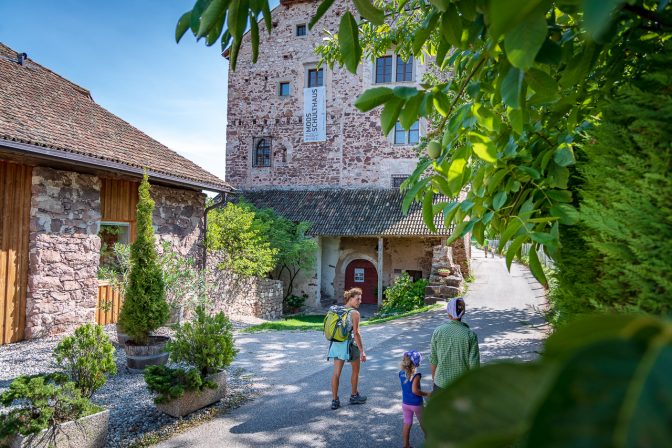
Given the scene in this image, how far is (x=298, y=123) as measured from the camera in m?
19.2

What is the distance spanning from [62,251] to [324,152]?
39.6 feet

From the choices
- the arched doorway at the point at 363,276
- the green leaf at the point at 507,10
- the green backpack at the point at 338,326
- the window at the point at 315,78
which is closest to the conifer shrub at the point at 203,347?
the green backpack at the point at 338,326

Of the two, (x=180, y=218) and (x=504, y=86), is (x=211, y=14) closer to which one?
(x=504, y=86)

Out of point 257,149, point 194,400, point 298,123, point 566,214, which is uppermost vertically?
point 298,123

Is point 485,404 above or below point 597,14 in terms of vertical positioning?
below

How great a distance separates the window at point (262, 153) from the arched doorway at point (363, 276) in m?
5.89

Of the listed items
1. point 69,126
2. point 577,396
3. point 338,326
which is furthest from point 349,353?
point 69,126

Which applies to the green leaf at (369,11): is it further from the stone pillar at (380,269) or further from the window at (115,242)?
the stone pillar at (380,269)

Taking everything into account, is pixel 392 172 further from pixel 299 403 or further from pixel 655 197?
pixel 655 197

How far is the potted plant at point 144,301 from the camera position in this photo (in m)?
6.96

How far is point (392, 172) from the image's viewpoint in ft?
59.2

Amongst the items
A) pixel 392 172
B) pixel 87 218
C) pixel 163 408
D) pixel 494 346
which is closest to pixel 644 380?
pixel 163 408

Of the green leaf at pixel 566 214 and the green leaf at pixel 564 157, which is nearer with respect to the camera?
the green leaf at pixel 566 214

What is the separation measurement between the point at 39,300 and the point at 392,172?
13114mm
